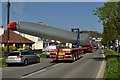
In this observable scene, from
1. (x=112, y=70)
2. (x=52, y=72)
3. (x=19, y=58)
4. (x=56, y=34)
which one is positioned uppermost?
(x=56, y=34)

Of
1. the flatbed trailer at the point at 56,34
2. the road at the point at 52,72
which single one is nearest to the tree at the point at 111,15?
the flatbed trailer at the point at 56,34

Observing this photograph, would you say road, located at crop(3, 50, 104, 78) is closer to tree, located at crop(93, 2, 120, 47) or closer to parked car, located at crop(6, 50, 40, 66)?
parked car, located at crop(6, 50, 40, 66)

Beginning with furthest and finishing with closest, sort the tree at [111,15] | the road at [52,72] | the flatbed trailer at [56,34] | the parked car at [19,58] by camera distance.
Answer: the tree at [111,15] → the parked car at [19,58] → the flatbed trailer at [56,34] → the road at [52,72]

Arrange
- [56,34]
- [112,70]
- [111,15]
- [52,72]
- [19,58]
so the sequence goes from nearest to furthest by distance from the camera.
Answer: [112,70], [52,72], [56,34], [19,58], [111,15]

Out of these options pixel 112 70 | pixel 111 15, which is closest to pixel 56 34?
pixel 111 15

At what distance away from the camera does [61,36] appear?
29.6 meters

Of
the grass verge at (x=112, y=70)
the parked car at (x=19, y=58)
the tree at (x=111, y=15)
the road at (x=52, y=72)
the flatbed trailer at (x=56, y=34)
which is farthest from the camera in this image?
the tree at (x=111, y=15)

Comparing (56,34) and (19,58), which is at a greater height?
(56,34)

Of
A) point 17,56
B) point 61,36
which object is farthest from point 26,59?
point 61,36

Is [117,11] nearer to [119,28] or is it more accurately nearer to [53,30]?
[119,28]

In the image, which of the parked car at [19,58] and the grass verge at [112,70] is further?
the parked car at [19,58]

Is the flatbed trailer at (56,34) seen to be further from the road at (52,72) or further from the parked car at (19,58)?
the road at (52,72)

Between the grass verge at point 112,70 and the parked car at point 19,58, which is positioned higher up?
the parked car at point 19,58

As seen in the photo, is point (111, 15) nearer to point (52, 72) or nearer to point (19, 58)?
point (19, 58)
